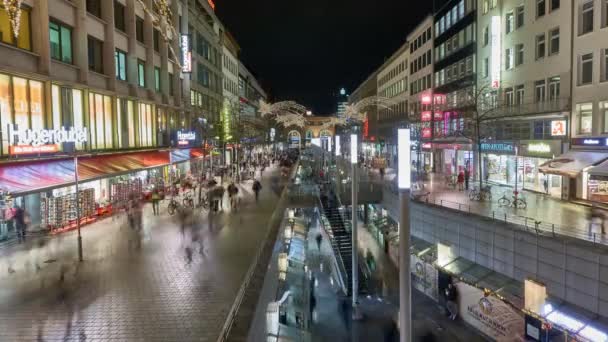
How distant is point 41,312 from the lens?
11.3m

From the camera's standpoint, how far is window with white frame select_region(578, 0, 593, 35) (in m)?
26.8

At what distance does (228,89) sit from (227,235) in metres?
62.1

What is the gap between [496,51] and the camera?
38750mm

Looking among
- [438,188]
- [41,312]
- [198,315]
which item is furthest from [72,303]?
[438,188]

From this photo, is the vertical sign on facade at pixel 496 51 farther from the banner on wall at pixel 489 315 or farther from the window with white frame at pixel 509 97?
the banner on wall at pixel 489 315

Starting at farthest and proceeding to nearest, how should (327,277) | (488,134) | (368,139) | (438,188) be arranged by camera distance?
(368,139) < (488,134) < (438,188) < (327,277)

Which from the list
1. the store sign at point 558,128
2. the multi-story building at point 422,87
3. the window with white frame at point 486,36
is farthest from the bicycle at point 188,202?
the multi-story building at point 422,87

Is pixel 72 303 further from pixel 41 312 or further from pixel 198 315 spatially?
pixel 198 315

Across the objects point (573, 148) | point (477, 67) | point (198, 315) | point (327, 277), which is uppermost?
point (477, 67)

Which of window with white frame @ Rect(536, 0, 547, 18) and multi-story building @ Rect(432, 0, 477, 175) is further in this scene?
multi-story building @ Rect(432, 0, 477, 175)

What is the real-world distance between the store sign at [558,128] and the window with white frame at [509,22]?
34.9 ft

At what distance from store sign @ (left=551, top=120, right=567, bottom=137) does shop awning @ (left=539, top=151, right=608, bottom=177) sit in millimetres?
1624

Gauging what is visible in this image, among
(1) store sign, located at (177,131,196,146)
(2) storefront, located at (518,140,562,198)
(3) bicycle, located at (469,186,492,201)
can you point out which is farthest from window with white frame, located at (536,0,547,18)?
(1) store sign, located at (177,131,196,146)

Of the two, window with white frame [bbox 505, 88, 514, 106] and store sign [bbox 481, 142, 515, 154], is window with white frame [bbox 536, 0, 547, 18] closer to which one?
window with white frame [bbox 505, 88, 514, 106]
